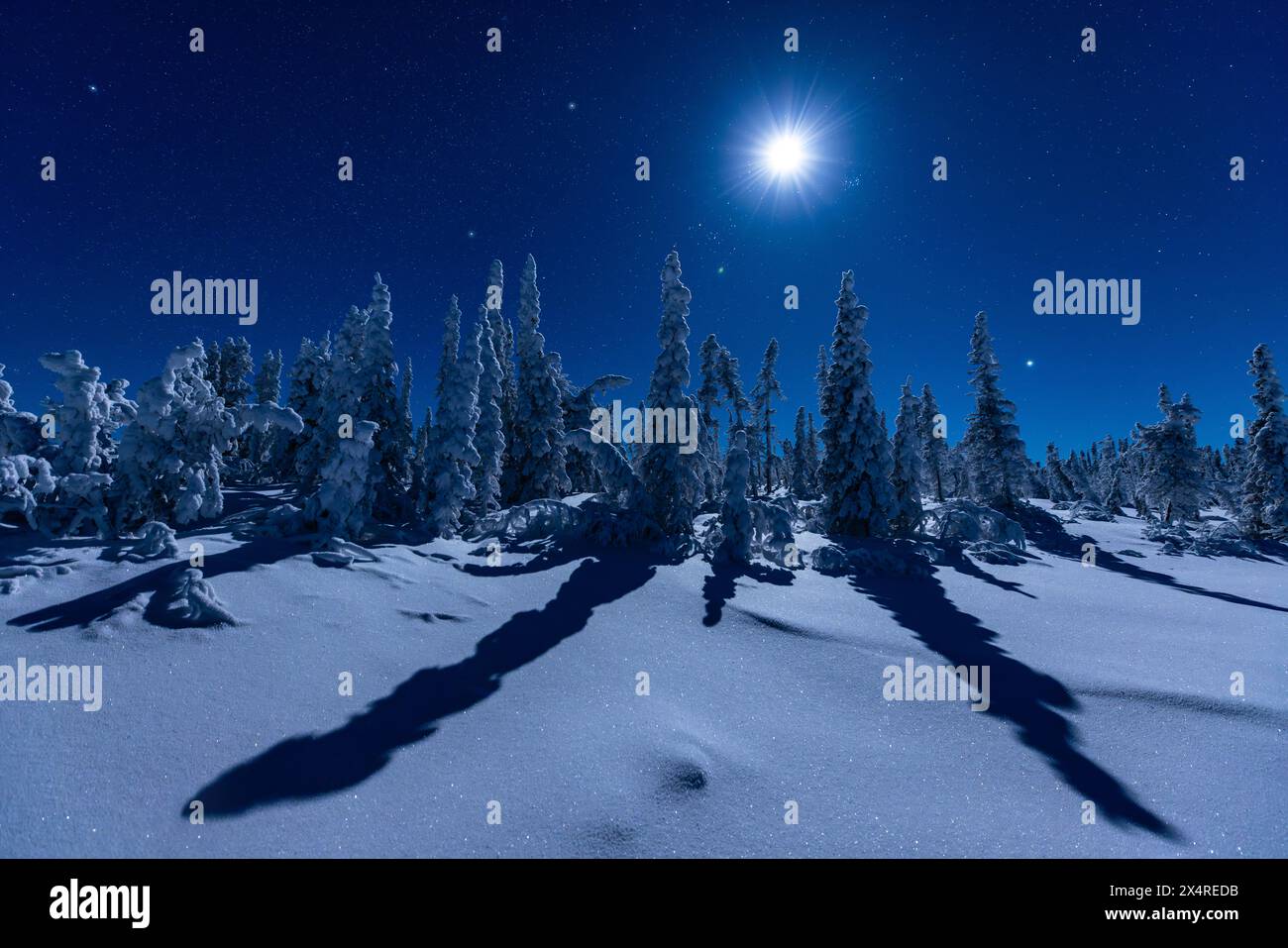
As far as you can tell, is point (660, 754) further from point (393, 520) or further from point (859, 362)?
point (859, 362)

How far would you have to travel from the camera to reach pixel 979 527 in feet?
69.2

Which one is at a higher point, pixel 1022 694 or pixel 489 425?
pixel 489 425

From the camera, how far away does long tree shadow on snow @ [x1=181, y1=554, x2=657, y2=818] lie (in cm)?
414

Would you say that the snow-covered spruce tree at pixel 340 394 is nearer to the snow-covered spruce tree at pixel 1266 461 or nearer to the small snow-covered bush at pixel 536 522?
Answer: the small snow-covered bush at pixel 536 522

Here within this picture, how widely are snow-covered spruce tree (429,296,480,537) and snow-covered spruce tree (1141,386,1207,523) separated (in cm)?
4762

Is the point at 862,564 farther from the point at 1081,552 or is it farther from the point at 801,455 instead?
the point at 801,455

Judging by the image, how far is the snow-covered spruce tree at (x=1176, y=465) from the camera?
3528 centimetres

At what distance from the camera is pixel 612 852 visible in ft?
12.2

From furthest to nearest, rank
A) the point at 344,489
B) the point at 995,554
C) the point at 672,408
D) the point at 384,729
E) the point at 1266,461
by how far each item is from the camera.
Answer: the point at 1266,461
the point at 672,408
the point at 995,554
the point at 344,489
the point at 384,729

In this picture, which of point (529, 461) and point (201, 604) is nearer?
point (201, 604)

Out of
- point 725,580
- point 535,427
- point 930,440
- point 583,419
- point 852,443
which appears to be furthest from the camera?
point 930,440

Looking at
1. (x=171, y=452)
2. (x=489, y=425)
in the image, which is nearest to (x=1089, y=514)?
(x=489, y=425)

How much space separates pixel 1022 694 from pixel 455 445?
1700cm

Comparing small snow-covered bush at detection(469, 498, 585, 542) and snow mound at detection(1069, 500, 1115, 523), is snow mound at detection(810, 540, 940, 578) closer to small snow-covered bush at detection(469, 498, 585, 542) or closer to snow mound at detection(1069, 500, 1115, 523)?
small snow-covered bush at detection(469, 498, 585, 542)
